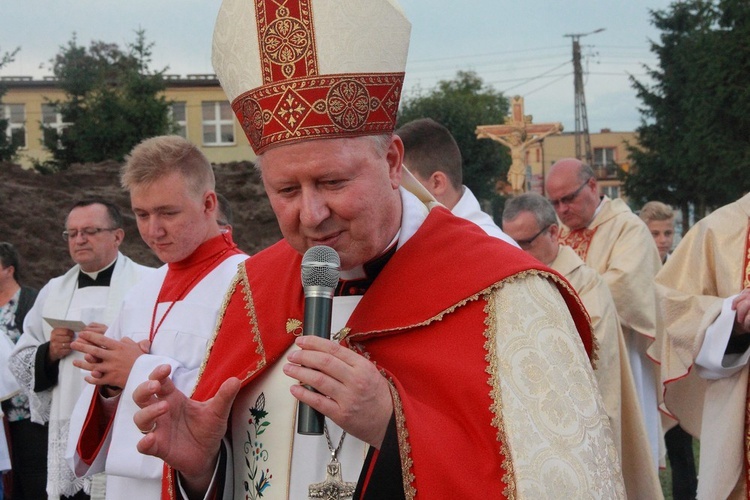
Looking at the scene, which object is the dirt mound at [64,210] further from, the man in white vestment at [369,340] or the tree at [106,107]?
the man in white vestment at [369,340]

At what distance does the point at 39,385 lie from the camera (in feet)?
20.5

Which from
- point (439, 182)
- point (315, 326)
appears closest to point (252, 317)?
point (315, 326)

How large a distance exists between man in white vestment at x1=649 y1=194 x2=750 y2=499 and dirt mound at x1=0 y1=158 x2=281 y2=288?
52.4 feet

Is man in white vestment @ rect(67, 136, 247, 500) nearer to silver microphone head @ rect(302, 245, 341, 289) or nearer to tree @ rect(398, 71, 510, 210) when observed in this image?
silver microphone head @ rect(302, 245, 341, 289)

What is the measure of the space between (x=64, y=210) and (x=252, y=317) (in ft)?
66.8

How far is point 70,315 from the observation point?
21.2 ft

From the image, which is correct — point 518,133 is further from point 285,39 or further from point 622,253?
point 285,39

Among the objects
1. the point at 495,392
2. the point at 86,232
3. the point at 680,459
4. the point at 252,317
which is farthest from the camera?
the point at 680,459

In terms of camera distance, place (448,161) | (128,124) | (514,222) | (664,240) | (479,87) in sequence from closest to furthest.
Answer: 1. (448,161)
2. (514,222)
3. (664,240)
4. (128,124)
5. (479,87)

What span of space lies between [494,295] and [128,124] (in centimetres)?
2866

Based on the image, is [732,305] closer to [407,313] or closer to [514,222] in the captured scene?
[514,222]

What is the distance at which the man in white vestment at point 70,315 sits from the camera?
20.2ft

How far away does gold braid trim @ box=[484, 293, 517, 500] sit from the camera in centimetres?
238

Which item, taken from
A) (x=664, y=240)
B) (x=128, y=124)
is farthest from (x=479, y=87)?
(x=664, y=240)
